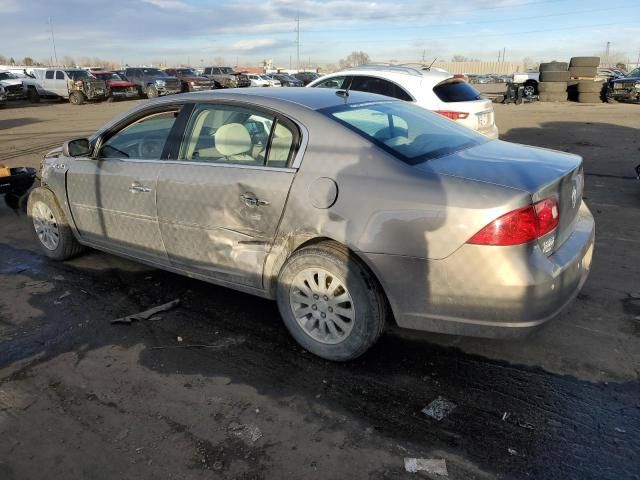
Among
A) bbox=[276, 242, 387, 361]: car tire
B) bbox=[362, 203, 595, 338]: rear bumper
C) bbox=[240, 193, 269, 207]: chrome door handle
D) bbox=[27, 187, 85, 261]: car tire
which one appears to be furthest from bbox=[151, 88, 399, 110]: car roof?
bbox=[27, 187, 85, 261]: car tire

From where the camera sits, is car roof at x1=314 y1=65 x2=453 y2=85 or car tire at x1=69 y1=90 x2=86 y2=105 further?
car tire at x1=69 y1=90 x2=86 y2=105

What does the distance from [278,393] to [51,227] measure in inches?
128

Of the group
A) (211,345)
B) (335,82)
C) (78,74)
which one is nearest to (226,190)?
(211,345)

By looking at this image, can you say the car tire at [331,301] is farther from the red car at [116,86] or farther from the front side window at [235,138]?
the red car at [116,86]

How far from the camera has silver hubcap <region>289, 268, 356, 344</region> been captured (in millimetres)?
3115

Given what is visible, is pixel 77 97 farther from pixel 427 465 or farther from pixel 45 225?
pixel 427 465

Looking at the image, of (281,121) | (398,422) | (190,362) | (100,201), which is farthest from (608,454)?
(100,201)

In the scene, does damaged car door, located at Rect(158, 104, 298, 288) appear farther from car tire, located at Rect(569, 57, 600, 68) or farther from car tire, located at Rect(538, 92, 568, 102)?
car tire, located at Rect(569, 57, 600, 68)

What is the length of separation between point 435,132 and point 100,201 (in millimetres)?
2749

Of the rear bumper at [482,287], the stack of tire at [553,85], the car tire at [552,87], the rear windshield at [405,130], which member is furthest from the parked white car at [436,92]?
the stack of tire at [553,85]

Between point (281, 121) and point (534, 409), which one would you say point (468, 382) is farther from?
point (281, 121)

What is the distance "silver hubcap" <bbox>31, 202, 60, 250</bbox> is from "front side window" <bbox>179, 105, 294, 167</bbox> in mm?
1999

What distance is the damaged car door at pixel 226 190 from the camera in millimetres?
3293

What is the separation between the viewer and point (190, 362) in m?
3.31
